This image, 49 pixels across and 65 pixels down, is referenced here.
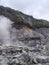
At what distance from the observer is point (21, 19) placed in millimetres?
40594

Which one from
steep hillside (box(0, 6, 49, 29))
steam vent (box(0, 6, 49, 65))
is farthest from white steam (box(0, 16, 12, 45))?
steep hillside (box(0, 6, 49, 29))

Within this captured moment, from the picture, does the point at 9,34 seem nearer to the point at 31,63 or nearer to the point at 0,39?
the point at 0,39

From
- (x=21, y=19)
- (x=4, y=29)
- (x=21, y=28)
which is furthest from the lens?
(x=21, y=28)

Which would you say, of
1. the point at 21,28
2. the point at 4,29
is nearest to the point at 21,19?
the point at 21,28

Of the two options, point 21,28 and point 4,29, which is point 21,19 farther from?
point 4,29

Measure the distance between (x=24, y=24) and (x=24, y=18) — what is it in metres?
1.08

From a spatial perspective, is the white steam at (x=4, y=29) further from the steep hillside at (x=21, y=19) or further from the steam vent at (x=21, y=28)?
the steep hillside at (x=21, y=19)

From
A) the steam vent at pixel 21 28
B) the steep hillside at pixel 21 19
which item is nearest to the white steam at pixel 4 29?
the steam vent at pixel 21 28

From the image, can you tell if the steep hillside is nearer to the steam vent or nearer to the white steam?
the steam vent

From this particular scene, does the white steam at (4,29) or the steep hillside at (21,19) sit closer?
the white steam at (4,29)

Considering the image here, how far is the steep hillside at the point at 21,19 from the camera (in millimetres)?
40491

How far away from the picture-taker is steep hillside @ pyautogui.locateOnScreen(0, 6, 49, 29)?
4049 centimetres

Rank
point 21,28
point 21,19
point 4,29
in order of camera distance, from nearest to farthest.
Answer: point 4,29
point 21,19
point 21,28

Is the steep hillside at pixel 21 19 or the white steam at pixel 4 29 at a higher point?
the steep hillside at pixel 21 19
